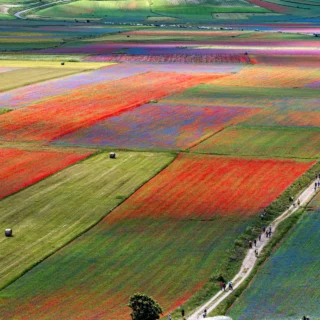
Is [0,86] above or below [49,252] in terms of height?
below

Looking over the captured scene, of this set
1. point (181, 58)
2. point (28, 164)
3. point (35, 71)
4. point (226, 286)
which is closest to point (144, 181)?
point (28, 164)

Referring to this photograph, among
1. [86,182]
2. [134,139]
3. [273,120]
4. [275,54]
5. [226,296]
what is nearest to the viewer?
[226,296]

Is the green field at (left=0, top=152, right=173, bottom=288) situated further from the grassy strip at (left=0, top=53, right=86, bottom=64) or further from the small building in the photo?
the grassy strip at (left=0, top=53, right=86, bottom=64)

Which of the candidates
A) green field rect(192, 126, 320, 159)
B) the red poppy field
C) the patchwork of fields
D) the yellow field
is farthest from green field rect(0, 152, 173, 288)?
the yellow field

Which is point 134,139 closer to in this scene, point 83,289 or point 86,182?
point 86,182

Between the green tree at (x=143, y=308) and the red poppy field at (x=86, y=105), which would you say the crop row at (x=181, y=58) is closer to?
the red poppy field at (x=86, y=105)

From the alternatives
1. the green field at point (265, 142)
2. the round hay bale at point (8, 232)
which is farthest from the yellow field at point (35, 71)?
the round hay bale at point (8, 232)

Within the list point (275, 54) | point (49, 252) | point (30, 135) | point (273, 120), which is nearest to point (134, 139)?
point (30, 135)
